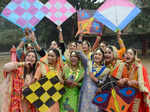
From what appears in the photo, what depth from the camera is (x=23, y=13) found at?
13.9 ft

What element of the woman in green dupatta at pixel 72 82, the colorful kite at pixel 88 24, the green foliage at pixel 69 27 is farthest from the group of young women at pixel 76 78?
the green foliage at pixel 69 27

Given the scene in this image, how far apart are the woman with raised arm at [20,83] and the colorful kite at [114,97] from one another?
1.07m

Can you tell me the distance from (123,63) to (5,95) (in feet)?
6.27

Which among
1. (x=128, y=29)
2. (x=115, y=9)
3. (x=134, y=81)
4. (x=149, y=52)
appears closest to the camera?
(x=134, y=81)

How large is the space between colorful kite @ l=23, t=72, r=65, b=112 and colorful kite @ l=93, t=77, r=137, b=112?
64 centimetres

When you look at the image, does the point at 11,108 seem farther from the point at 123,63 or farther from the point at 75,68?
the point at 123,63

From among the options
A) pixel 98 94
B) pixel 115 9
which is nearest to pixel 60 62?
pixel 98 94

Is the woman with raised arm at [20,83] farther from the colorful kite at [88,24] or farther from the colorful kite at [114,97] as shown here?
the colorful kite at [88,24]

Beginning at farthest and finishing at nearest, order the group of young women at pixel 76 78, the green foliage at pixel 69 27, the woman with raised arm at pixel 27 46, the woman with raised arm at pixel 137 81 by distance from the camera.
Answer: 1. the green foliage at pixel 69 27
2. the woman with raised arm at pixel 27 46
3. the group of young women at pixel 76 78
4. the woman with raised arm at pixel 137 81

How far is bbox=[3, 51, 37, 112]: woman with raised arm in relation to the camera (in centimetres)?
286

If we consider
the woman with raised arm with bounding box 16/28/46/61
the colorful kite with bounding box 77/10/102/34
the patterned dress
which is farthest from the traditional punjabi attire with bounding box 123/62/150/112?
the colorful kite with bounding box 77/10/102/34

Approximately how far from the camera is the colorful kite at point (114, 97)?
2723 millimetres

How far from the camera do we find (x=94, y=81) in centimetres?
287

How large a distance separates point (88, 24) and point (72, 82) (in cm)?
293
